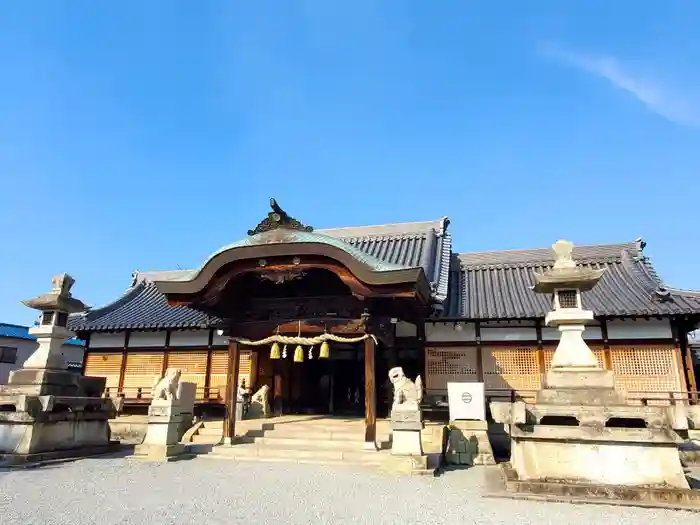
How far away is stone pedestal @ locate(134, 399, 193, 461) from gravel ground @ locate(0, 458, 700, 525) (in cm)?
119

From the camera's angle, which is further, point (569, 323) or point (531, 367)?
point (531, 367)

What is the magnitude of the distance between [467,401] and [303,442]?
450 centimetres

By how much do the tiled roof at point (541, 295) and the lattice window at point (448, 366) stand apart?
1.28 metres

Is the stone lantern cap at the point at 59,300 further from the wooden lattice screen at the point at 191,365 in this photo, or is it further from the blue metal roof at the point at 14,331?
the blue metal roof at the point at 14,331

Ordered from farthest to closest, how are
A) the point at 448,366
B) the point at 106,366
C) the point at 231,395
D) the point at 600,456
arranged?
1. the point at 106,366
2. the point at 448,366
3. the point at 231,395
4. the point at 600,456

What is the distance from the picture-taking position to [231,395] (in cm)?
1228

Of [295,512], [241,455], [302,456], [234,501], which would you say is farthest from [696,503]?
[241,455]

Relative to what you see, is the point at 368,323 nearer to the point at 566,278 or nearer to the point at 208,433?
the point at 566,278

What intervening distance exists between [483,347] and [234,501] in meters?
10.1

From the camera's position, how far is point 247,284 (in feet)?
43.8

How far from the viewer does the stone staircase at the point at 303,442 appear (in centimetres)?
1070

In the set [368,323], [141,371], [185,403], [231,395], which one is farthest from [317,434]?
[141,371]

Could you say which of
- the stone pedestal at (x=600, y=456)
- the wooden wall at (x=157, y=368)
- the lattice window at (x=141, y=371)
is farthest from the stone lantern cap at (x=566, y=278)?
the lattice window at (x=141, y=371)

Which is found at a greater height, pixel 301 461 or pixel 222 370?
pixel 222 370
